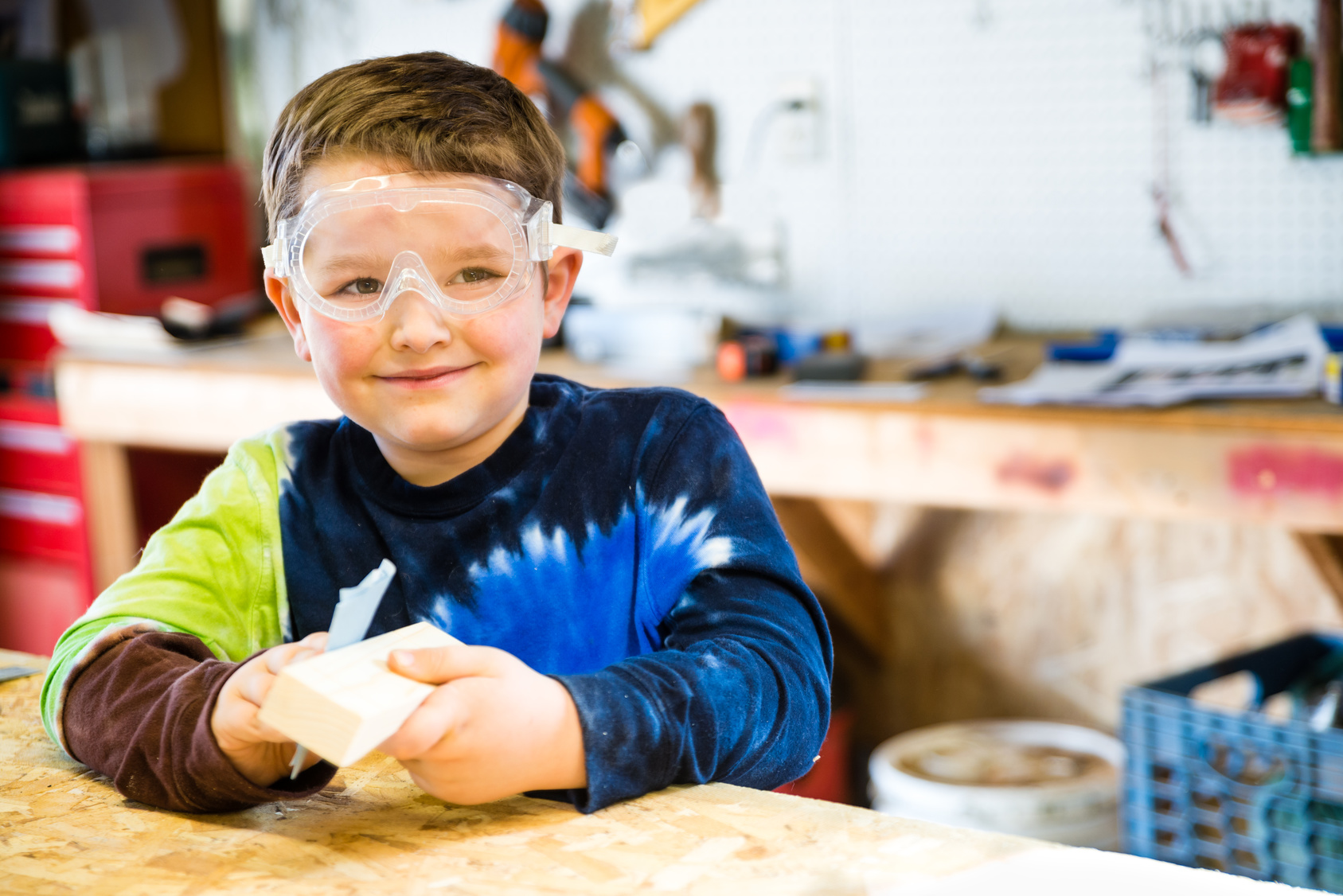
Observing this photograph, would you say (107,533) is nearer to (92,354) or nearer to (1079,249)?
(92,354)

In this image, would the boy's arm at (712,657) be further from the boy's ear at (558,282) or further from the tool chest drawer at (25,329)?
the tool chest drawer at (25,329)

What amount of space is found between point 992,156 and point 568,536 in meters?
1.67

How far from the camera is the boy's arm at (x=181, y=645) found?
80 centimetres

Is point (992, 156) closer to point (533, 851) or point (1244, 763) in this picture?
point (1244, 763)

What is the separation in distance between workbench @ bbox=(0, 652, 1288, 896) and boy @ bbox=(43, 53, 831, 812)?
0.02m

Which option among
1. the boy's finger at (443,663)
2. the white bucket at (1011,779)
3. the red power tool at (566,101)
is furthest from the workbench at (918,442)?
the boy's finger at (443,663)

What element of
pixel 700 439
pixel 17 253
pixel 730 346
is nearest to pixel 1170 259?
pixel 730 346

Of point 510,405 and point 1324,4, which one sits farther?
point 1324,4

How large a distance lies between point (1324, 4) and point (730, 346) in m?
1.04

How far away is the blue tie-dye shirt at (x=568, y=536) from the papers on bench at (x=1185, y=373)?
905mm

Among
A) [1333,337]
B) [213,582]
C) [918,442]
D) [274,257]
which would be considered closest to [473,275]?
[274,257]

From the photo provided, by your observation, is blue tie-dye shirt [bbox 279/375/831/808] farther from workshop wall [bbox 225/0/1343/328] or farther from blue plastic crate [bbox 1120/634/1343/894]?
workshop wall [bbox 225/0/1343/328]

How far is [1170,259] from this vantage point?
7.60 feet

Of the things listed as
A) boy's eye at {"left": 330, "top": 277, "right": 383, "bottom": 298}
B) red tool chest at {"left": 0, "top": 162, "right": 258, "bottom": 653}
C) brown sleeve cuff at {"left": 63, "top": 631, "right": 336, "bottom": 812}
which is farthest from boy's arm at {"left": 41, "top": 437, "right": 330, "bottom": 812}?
red tool chest at {"left": 0, "top": 162, "right": 258, "bottom": 653}
